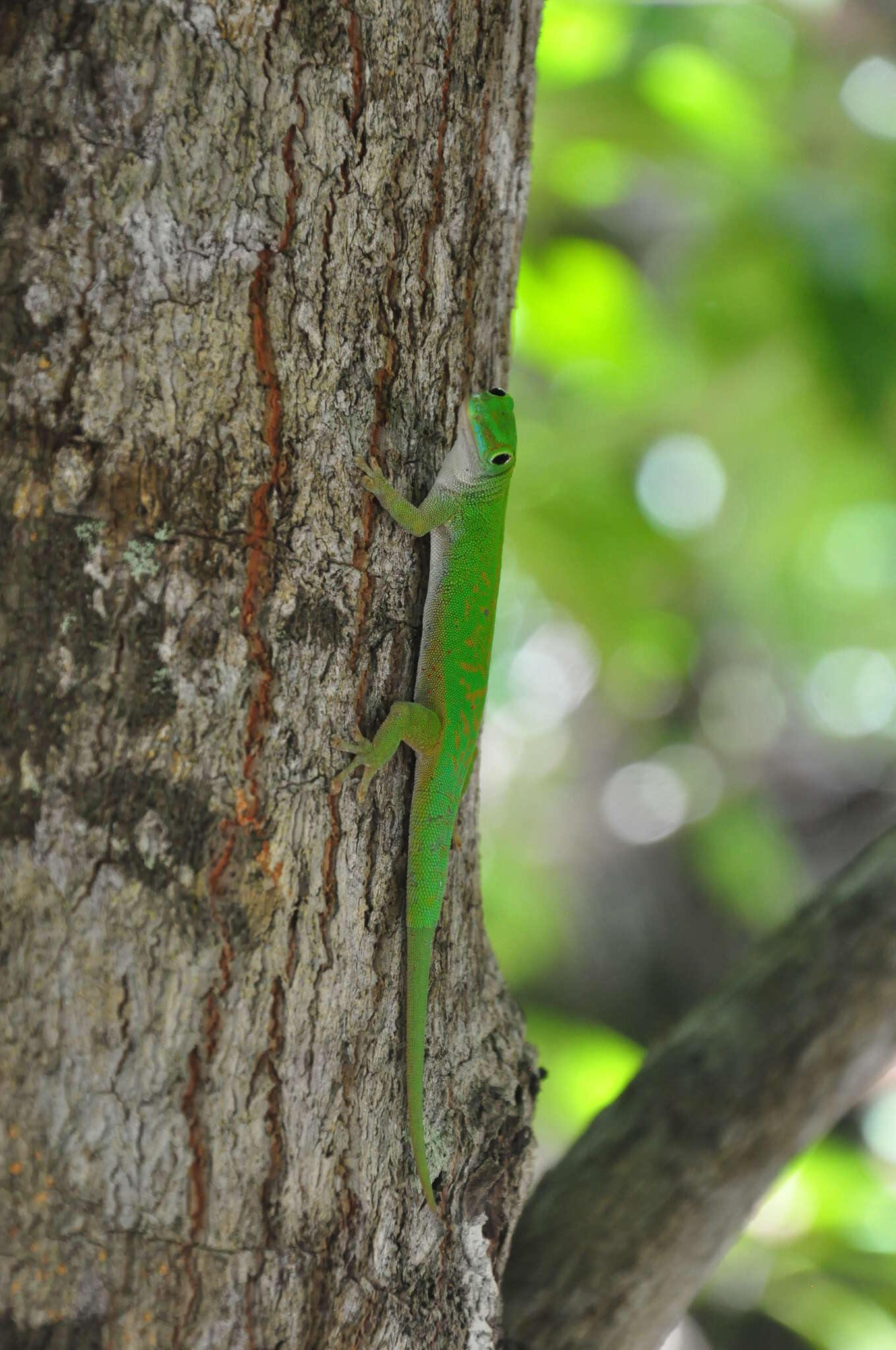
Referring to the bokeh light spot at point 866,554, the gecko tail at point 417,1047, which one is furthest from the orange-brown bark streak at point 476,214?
the bokeh light spot at point 866,554

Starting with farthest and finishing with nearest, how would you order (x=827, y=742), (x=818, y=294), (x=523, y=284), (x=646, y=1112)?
(x=827, y=742)
(x=523, y=284)
(x=818, y=294)
(x=646, y=1112)

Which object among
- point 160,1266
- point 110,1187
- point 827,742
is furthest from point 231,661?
point 827,742

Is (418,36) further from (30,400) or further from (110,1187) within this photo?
(110,1187)

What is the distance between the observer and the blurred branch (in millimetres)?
2057

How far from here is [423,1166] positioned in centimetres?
165

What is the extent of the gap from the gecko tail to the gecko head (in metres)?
0.93

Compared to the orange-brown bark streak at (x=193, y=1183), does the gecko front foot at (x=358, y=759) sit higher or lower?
higher

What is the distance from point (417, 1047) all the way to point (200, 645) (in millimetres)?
740

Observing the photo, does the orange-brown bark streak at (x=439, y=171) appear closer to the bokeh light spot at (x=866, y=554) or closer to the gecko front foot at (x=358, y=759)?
the gecko front foot at (x=358, y=759)

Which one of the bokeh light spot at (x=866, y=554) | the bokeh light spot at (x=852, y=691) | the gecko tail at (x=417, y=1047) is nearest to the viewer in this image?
the gecko tail at (x=417, y=1047)

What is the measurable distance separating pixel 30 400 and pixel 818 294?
226 cm

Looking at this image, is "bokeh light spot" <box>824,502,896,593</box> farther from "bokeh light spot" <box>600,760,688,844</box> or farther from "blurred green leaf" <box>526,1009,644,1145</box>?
"blurred green leaf" <box>526,1009,644,1145</box>

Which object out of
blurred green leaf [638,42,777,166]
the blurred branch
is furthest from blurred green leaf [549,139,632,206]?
the blurred branch

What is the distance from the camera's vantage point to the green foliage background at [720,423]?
9.53 ft
